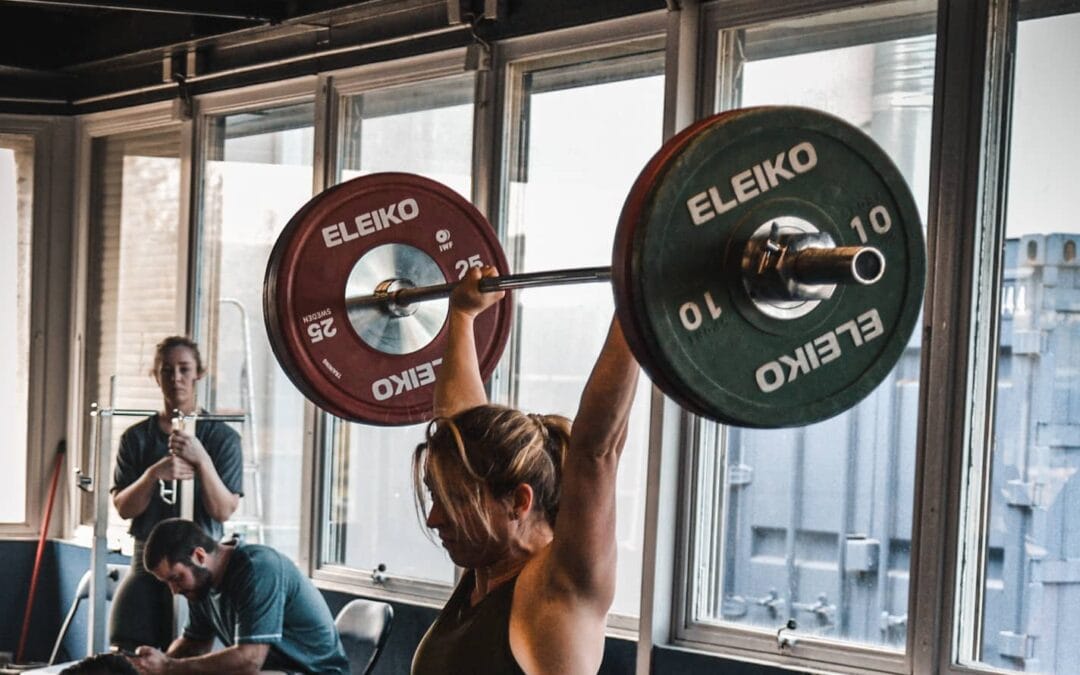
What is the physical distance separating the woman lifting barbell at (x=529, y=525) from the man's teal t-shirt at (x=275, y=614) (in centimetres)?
200

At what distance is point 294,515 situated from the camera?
500cm

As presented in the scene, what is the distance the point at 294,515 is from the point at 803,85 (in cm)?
231

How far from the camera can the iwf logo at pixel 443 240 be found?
2.46 metres

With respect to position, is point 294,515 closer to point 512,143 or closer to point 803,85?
point 512,143

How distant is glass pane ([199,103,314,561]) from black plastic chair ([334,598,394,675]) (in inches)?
36.5

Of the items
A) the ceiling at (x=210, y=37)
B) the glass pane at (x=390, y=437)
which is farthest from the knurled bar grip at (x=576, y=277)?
the glass pane at (x=390, y=437)

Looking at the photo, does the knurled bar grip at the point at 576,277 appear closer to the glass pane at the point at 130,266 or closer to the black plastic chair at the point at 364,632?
the black plastic chair at the point at 364,632

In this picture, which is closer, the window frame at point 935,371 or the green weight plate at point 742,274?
the green weight plate at point 742,274

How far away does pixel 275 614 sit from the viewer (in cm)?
373

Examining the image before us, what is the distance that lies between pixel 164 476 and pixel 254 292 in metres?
0.95

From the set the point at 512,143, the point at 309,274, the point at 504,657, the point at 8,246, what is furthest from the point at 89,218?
the point at 504,657

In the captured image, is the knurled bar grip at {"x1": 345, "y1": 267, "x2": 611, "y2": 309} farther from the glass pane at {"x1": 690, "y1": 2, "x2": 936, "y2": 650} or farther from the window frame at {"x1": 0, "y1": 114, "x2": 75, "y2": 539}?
the window frame at {"x1": 0, "y1": 114, "x2": 75, "y2": 539}

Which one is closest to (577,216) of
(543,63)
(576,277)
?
(543,63)

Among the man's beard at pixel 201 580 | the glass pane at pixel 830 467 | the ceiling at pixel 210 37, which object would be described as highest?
the ceiling at pixel 210 37
